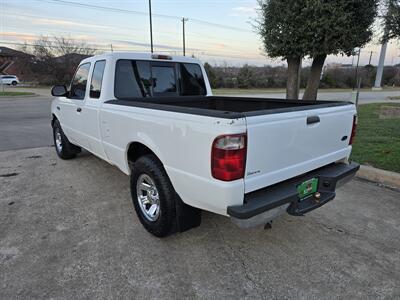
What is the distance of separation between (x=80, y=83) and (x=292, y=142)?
12.0ft

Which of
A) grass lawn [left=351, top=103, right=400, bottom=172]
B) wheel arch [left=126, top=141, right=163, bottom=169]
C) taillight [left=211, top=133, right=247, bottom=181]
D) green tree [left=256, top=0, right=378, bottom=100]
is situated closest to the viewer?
taillight [left=211, top=133, right=247, bottom=181]

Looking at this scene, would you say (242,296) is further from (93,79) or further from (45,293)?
(93,79)

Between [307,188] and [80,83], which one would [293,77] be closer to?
[80,83]

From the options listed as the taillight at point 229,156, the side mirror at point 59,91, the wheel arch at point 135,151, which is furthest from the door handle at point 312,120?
the side mirror at point 59,91

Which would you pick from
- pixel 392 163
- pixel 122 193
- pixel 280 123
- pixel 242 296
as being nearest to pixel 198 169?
pixel 280 123

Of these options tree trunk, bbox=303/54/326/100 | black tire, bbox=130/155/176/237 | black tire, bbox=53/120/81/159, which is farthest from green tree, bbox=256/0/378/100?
black tire, bbox=130/155/176/237

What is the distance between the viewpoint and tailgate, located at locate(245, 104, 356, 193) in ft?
7.19

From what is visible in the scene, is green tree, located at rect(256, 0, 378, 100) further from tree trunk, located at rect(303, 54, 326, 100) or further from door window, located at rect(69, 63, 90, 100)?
door window, located at rect(69, 63, 90, 100)

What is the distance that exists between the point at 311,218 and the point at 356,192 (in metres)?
1.24

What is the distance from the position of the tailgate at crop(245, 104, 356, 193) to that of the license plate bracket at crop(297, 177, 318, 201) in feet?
0.35

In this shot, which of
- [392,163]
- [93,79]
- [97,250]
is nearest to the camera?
[97,250]

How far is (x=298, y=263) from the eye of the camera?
2.66m

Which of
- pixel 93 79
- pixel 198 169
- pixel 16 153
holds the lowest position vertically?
pixel 16 153

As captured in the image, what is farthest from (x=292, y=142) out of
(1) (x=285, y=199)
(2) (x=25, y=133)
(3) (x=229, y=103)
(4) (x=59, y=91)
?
(2) (x=25, y=133)
